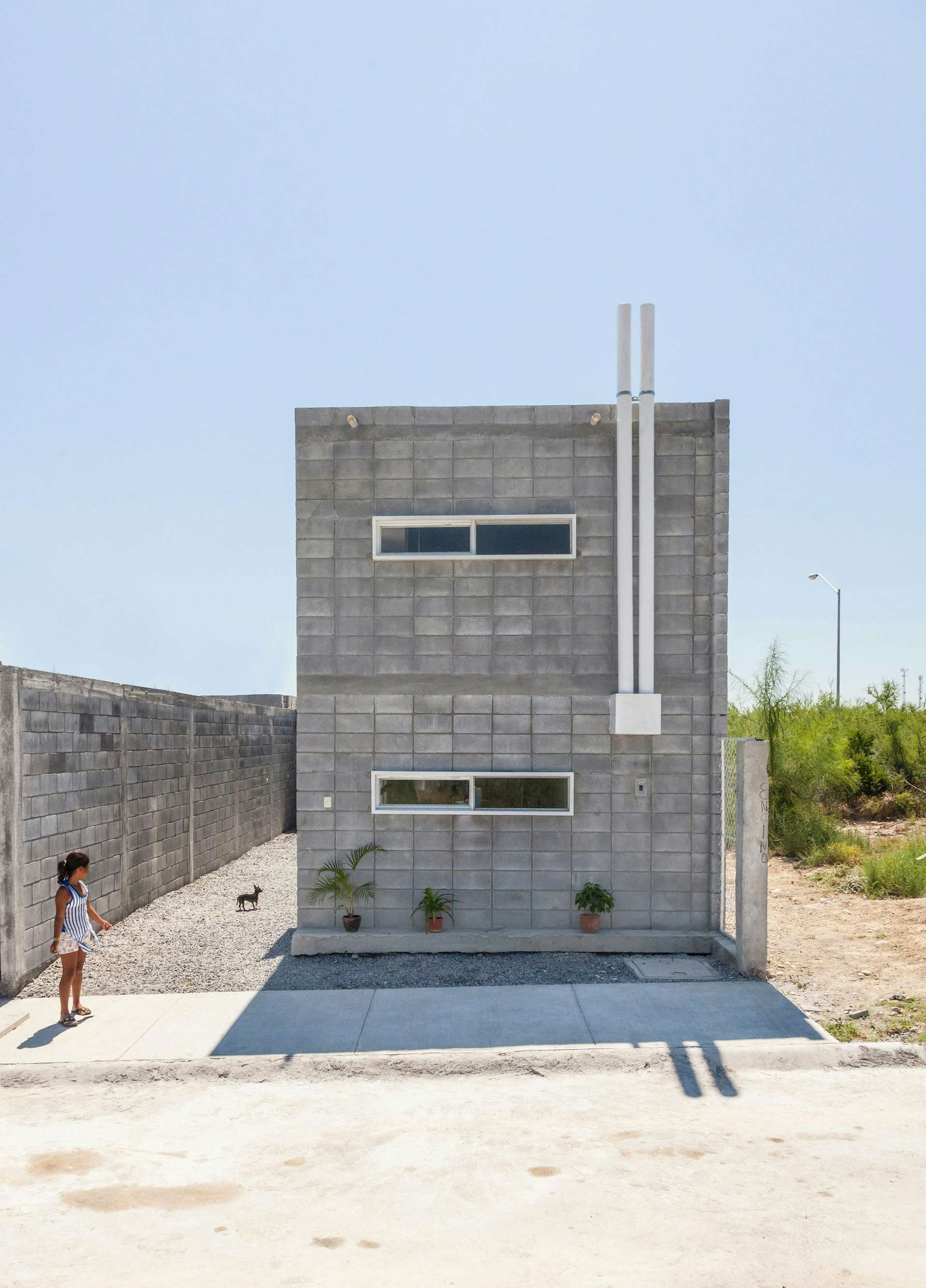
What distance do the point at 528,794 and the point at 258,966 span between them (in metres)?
3.57

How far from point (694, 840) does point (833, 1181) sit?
16.4ft

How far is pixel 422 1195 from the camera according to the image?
5.20 metres

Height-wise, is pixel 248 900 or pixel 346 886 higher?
pixel 346 886

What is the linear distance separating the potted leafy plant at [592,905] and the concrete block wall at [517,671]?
22 cm

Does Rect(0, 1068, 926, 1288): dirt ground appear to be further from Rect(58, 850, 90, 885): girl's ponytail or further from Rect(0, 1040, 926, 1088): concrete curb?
Rect(58, 850, 90, 885): girl's ponytail

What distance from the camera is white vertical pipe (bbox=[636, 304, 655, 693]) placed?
394 inches

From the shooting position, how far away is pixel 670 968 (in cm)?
959

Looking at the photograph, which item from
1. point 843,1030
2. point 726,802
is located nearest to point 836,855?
point 726,802

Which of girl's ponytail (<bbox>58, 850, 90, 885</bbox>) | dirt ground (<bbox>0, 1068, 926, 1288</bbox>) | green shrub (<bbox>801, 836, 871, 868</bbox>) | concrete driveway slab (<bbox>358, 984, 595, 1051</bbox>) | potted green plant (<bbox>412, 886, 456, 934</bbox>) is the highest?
girl's ponytail (<bbox>58, 850, 90, 885</bbox>)

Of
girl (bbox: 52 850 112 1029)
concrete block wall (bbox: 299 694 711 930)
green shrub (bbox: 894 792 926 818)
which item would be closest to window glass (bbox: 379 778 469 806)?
concrete block wall (bbox: 299 694 711 930)

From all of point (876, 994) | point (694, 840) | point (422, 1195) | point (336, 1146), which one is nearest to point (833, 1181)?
point (422, 1195)

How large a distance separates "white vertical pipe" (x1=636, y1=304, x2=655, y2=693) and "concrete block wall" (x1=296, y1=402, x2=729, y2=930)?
0.36 m

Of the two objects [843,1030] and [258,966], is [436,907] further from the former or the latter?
[843,1030]

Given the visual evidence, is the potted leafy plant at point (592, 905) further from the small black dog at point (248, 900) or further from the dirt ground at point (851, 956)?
the small black dog at point (248, 900)
